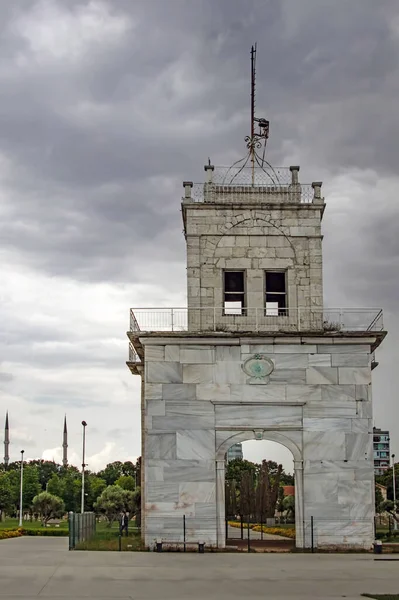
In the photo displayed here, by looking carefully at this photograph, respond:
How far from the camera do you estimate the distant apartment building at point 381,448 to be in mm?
104125

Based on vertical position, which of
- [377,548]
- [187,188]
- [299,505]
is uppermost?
[187,188]

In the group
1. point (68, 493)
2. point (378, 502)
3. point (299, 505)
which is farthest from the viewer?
point (68, 493)

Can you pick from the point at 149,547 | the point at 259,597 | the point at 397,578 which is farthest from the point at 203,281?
the point at 259,597

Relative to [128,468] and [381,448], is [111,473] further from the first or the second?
[381,448]

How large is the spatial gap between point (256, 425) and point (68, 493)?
76.9 meters

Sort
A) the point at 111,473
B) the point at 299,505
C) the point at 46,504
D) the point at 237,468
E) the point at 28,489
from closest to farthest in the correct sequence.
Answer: the point at 299,505
the point at 46,504
the point at 237,468
the point at 28,489
the point at 111,473

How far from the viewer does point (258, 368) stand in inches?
1475

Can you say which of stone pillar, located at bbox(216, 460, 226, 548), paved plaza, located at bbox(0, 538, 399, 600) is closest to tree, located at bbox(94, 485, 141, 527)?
stone pillar, located at bbox(216, 460, 226, 548)

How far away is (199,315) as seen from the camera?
40000 mm

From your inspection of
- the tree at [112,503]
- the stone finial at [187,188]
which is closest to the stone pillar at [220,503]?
the stone finial at [187,188]

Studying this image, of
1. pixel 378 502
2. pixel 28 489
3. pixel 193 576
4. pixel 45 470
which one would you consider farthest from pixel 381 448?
pixel 193 576

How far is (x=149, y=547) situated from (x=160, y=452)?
3.74 metres

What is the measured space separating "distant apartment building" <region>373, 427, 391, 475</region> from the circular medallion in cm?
6542

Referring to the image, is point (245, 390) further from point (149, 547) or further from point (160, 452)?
point (149, 547)
